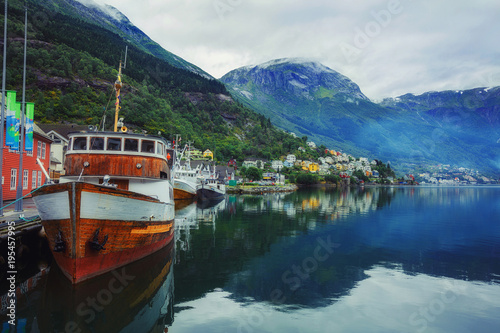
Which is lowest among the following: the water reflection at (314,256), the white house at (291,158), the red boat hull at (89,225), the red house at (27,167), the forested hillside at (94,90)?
the water reflection at (314,256)

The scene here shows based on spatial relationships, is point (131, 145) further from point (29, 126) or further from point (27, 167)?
point (27, 167)

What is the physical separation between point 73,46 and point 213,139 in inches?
3048

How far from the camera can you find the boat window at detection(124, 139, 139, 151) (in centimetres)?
1773

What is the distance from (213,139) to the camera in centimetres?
16912

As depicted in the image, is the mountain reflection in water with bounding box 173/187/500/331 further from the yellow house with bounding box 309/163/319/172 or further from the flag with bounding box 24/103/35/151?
the yellow house with bounding box 309/163/319/172

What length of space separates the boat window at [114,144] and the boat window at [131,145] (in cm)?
36

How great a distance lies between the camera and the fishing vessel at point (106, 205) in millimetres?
12625

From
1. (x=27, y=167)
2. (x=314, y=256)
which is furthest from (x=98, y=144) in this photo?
(x=27, y=167)

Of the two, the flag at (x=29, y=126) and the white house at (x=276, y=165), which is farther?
the white house at (x=276, y=165)

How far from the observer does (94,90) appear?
130 metres

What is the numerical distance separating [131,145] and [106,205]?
5.55m

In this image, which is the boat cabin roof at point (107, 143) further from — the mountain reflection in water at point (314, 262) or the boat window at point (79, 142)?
the mountain reflection in water at point (314, 262)

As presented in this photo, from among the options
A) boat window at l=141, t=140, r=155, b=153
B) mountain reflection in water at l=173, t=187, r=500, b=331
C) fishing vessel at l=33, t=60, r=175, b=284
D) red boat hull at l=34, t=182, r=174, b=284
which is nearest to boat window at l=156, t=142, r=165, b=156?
fishing vessel at l=33, t=60, r=175, b=284

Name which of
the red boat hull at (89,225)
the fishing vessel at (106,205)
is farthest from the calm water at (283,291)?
the fishing vessel at (106,205)
